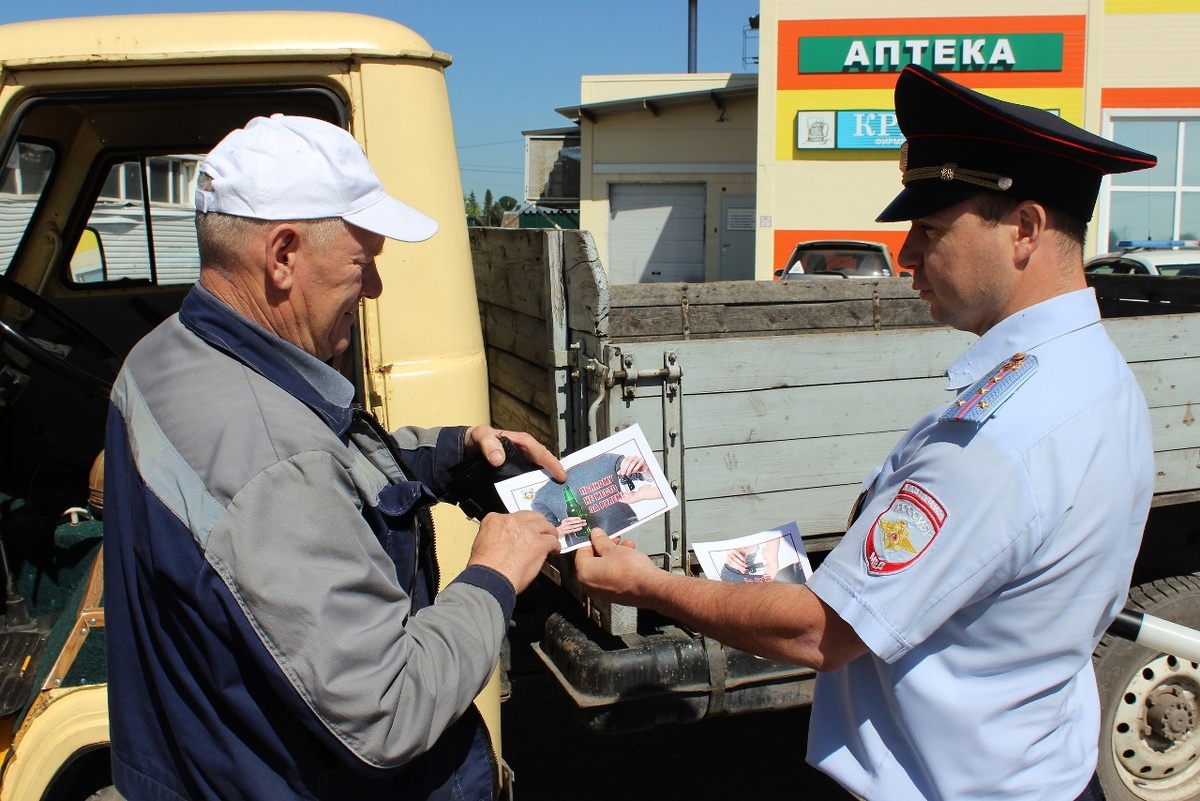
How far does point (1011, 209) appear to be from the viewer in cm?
170

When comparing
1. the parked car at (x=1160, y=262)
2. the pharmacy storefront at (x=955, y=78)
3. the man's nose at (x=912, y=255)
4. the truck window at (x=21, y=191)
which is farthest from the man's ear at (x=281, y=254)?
the pharmacy storefront at (x=955, y=78)

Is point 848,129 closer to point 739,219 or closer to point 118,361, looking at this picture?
point 739,219

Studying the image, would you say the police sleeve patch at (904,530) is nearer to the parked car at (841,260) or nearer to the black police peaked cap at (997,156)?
the black police peaked cap at (997,156)

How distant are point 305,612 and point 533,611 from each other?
6.57 ft

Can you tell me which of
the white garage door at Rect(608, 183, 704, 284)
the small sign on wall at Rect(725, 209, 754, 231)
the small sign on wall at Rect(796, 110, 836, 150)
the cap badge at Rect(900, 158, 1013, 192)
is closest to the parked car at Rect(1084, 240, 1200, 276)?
the small sign on wall at Rect(796, 110, 836, 150)

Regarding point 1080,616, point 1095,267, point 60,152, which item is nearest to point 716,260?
point 1095,267

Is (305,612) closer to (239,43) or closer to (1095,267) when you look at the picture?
(239,43)

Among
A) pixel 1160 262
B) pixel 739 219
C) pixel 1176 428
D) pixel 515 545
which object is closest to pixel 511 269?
pixel 515 545

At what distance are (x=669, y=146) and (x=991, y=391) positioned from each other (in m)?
23.6

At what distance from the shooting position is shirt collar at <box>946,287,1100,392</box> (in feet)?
5.54

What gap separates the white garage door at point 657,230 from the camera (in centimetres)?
2477

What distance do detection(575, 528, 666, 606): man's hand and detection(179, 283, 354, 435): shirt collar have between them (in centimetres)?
80

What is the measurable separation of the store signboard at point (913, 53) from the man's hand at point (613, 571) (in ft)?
61.4

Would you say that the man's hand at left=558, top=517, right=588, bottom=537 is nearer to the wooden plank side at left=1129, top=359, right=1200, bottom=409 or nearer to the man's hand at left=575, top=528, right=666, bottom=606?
the man's hand at left=575, top=528, right=666, bottom=606
